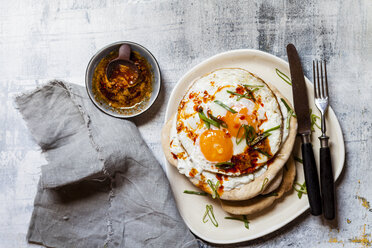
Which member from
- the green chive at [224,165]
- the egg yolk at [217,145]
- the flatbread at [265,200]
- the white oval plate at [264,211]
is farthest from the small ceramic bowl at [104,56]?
the flatbread at [265,200]

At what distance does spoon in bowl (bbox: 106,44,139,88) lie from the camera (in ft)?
9.78

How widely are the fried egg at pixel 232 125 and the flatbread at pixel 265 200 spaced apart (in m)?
0.25

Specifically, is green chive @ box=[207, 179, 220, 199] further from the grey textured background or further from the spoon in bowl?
the spoon in bowl

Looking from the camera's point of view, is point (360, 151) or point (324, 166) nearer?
point (324, 166)

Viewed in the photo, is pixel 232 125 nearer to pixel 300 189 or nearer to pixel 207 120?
pixel 207 120

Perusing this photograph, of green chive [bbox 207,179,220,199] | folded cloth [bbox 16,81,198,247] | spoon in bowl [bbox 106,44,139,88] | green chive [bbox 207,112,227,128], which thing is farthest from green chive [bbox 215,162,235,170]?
spoon in bowl [bbox 106,44,139,88]

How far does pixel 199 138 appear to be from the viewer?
269 cm

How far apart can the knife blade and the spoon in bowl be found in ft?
4.11

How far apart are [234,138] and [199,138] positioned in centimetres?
26

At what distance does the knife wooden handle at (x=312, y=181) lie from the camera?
2.70m

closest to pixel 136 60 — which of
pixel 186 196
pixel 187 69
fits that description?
pixel 187 69

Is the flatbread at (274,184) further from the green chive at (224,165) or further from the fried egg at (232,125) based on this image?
the green chive at (224,165)

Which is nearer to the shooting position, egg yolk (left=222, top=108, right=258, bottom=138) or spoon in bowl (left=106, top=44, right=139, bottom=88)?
egg yolk (left=222, top=108, right=258, bottom=138)

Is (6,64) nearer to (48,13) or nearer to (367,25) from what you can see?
(48,13)
